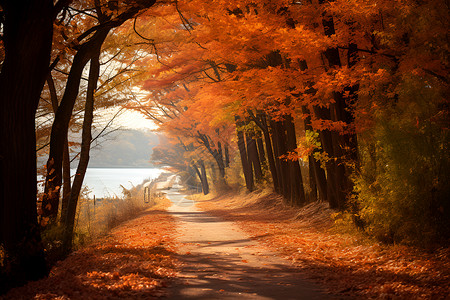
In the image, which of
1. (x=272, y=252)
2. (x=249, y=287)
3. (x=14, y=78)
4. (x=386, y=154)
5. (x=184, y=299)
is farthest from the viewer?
(x=272, y=252)

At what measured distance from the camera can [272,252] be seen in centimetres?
918

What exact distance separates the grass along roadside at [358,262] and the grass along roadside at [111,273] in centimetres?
249

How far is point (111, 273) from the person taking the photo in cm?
674

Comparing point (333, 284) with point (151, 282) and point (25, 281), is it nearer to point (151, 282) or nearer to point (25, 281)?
point (151, 282)

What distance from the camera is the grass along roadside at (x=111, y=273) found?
565 cm

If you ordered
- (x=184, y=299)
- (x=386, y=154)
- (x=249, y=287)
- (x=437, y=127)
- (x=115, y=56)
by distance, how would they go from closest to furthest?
(x=184, y=299) < (x=249, y=287) < (x=437, y=127) < (x=386, y=154) < (x=115, y=56)

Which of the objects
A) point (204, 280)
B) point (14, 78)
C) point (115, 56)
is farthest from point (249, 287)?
point (115, 56)

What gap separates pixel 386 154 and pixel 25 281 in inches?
255

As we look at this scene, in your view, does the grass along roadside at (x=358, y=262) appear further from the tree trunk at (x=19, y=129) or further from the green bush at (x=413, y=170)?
the tree trunk at (x=19, y=129)

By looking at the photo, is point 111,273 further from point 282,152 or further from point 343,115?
point 282,152

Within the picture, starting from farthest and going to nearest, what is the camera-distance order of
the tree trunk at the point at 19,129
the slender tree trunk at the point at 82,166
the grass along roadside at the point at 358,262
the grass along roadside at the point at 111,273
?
the slender tree trunk at the point at 82,166 < the tree trunk at the point at 19,129 < the grass along roadside at the point at 111,273 < the grass along roadside at the point at 358,262

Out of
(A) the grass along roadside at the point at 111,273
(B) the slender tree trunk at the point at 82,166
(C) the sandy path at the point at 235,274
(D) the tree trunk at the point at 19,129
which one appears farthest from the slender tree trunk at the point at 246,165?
(D) the tree trunk at the point at 19,129

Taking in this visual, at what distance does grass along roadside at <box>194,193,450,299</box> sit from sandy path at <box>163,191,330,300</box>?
0.39 metres

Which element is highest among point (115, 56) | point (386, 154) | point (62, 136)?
point (115, 56)
